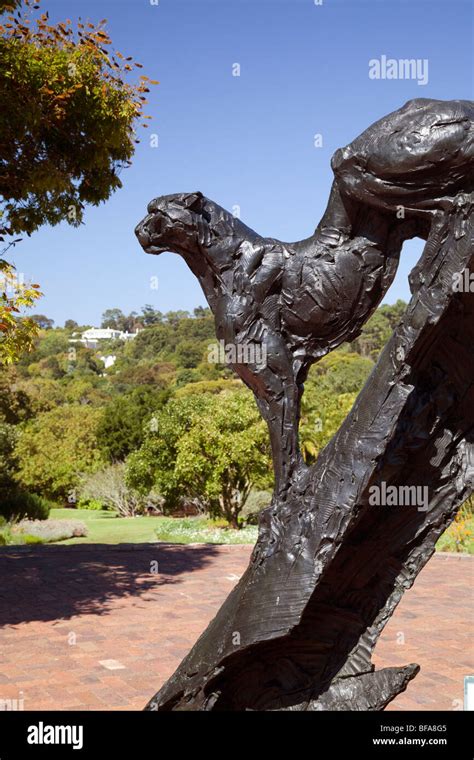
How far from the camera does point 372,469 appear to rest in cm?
272

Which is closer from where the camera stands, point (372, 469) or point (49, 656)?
point (372, 469)

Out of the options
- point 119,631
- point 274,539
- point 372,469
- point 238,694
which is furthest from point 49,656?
point 372,469

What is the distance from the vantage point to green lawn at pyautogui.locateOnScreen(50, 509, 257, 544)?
13.9 m

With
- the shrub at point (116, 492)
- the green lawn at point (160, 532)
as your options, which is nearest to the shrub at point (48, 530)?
the green lawn at point (160, 532)

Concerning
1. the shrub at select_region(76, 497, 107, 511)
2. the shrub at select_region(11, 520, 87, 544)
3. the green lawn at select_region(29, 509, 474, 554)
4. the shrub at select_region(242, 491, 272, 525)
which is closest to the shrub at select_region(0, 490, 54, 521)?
the shrub at select_region(11, 520, 87, 544)

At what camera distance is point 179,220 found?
3.19 metres

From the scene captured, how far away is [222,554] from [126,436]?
13214 mm

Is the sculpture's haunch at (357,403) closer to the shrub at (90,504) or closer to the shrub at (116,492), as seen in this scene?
the shrub at (116,492)

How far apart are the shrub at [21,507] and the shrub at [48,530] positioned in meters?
1.05

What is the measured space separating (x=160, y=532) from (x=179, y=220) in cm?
1243

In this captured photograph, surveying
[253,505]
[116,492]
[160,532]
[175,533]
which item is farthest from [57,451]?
[175,533]

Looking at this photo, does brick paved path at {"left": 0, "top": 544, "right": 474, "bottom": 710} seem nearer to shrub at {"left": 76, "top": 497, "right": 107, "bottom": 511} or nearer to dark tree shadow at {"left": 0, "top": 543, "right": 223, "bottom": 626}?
dark tree shadow at {"left": 0, "top": 543, "right": 223, "bottom": 626}

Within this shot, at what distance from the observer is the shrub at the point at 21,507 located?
56.3 ft
